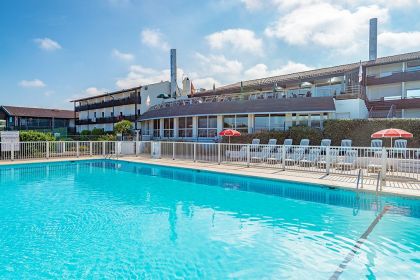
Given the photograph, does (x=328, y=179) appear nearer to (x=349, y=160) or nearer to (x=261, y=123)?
(x=349, y=160)

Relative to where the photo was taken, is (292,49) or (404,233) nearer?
(404,233)

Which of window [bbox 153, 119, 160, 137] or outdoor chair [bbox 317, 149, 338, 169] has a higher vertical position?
window [bbox 153, 119, 160, 137]

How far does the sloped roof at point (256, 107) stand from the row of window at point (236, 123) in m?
1.06

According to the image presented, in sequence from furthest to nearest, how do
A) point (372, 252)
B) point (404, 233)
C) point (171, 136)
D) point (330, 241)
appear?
point (171, 136) → point (404, 233) → point (330, 241) → point (372, 252)

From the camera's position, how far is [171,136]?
95.8ft

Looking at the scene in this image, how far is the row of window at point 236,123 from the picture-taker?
21688 millimetres

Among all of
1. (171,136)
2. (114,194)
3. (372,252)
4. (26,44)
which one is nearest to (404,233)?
(372,252)

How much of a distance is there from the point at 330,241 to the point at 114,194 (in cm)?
743

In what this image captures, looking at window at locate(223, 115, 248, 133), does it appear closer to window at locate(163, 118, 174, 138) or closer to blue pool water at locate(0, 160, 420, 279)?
window at locate(163, 118, 174, 138)

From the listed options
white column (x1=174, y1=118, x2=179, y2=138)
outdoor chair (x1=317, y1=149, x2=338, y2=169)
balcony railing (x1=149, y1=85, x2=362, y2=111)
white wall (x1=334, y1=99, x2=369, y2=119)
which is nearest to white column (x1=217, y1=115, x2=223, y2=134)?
balcony railing (x1=149, y1=85, x2=362, y2=111)

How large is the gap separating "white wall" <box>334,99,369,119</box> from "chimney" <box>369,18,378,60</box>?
45.0ft

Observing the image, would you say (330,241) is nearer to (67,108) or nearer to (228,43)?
(228,43)

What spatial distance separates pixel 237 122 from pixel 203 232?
18687mm

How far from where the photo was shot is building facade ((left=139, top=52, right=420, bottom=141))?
21.0 metres
